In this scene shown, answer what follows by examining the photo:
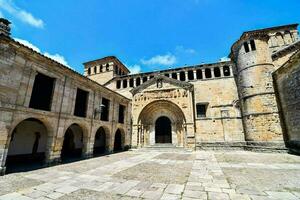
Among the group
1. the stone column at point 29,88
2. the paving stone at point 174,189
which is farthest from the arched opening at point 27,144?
the paving stone at point 174,189

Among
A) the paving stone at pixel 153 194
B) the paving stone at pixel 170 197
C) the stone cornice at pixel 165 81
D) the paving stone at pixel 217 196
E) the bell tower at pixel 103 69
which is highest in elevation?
the bell tower at pixel 103 69

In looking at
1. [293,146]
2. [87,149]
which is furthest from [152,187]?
[293,146]

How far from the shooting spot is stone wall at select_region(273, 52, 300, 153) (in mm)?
12193

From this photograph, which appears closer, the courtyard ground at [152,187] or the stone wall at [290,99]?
the courtyard ground at [152,187]

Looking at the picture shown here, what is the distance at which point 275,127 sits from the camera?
1432cm

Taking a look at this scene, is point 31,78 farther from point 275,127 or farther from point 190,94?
point 275,127

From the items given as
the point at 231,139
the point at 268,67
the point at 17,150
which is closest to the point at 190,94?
the point at 231,139

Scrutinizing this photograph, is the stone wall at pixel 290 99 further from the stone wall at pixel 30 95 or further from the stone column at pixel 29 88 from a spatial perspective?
the stone column at pixel 29 88

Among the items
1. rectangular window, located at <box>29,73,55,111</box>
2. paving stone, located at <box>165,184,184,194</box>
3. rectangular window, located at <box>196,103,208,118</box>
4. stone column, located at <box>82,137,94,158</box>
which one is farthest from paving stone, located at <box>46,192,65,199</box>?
rectangular window, located at <box>196,103,208,118</box>

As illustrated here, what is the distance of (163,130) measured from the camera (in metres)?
19.3

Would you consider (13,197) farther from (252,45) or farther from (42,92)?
(252,45)

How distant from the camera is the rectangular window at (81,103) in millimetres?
11716

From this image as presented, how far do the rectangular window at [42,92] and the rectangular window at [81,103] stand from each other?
2348 millimetres

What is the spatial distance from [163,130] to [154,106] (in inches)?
132
